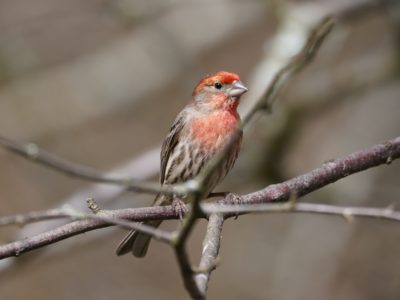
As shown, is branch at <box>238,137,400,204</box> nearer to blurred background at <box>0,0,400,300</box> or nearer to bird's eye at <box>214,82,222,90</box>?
bird's eye at <box>214,82,222,90</box>

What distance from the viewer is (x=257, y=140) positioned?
28.1 feet

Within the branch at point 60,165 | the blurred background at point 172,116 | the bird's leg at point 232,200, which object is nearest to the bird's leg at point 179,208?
the bird's leg at point 232,200

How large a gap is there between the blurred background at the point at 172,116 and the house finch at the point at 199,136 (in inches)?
49.6

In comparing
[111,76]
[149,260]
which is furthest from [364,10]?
[149,260]

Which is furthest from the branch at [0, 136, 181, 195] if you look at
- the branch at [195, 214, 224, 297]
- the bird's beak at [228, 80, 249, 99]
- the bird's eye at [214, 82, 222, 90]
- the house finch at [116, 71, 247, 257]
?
the bird's eye at [214, 82, 222, 90]

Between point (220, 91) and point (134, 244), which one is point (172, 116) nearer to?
point (220, 91)

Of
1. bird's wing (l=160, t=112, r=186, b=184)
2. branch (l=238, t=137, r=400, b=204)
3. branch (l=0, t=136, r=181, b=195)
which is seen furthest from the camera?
bird's wing (l=160, t=112, r=186, b=184)

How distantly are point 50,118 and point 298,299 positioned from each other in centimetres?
399

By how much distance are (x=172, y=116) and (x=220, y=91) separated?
419 centimetres

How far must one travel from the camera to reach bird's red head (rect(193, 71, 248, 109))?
20.1ft

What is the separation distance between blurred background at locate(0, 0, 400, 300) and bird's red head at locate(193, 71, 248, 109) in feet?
3.99

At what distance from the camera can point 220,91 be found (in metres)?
6.21

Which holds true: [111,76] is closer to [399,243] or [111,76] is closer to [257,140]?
[257,140]

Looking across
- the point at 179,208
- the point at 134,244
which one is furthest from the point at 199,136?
the point at 179,208
